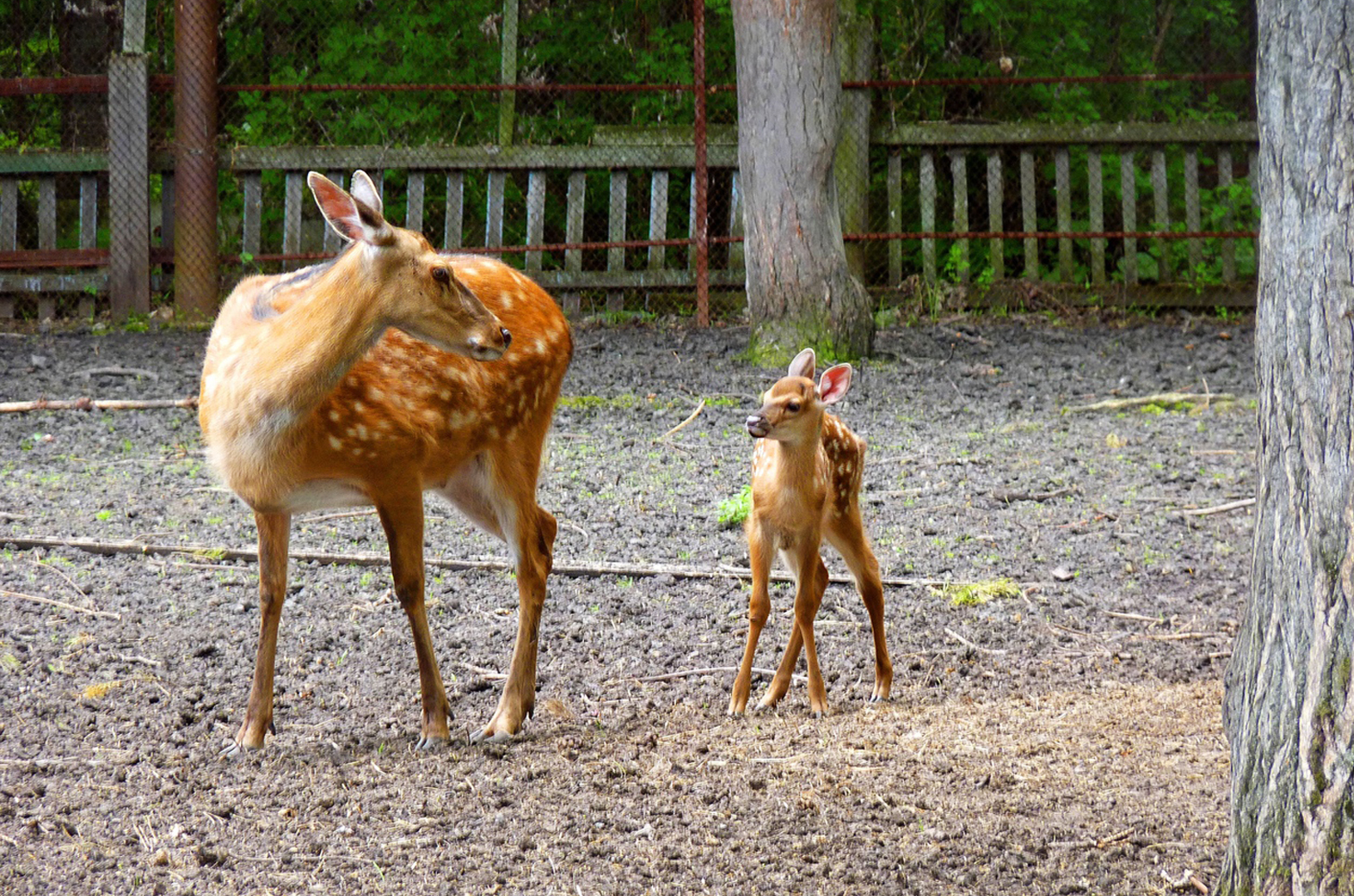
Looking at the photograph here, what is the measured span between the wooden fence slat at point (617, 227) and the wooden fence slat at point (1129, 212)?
402 cm

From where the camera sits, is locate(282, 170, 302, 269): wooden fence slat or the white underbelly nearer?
the white underbelly

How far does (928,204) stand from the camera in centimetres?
1140

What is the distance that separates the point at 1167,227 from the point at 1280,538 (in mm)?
9733

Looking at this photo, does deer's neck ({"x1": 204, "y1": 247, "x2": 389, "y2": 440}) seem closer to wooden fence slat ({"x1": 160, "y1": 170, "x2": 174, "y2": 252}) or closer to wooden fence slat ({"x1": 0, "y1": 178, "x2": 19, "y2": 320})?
wooden fence slat ({"x1": 160, "y1": 170, "x2": 174, "y2": 252})

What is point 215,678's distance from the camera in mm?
4402

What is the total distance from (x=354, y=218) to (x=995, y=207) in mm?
8554

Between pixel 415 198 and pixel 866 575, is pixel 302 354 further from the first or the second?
pixel 415 198

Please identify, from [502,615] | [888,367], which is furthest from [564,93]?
[502,615]

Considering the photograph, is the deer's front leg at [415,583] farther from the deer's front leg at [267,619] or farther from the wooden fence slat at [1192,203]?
the wooden fence slat at [1192,203]

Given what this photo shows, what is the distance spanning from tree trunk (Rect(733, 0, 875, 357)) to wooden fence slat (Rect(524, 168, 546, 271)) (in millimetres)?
2480

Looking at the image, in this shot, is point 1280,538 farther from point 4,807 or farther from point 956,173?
point 956,173

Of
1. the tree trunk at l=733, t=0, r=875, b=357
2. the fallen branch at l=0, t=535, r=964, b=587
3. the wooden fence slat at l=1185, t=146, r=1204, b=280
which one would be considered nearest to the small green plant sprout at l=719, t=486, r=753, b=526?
the fallen branch at l=0, t=535, r=964, b=587

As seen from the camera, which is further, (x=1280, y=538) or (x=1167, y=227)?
(x=1167, y=227)

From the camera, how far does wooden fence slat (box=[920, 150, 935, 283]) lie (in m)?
11.3
